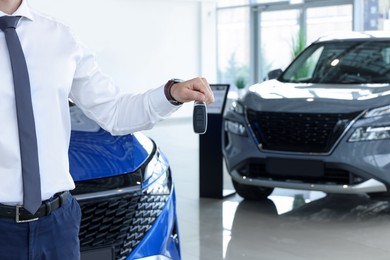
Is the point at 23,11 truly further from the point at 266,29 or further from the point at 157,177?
the point at 266,29

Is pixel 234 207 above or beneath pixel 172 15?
beneath

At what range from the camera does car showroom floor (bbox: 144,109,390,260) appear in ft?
13.4

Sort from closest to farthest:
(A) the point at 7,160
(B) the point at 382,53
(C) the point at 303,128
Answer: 1. (A) the point at 7,160
2. (C) the point at 303,128
3. (B) the point at 382,53

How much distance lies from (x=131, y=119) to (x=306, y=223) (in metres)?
3.23

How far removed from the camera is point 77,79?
69.5 inches

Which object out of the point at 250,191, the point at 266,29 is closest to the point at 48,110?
the point at 250,191

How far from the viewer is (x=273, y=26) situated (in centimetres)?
1459

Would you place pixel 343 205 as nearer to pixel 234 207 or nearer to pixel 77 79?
pixel 234 207

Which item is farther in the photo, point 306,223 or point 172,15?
point 172,15

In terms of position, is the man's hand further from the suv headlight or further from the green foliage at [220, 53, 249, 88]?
the green foliage at [220, 53, 249, 88]

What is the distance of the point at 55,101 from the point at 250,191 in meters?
4.01

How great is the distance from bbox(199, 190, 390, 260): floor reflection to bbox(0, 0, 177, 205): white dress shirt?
235 centimetres

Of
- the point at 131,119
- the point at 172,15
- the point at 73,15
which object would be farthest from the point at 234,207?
the point at 172,15

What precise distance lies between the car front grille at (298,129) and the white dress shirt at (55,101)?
3.02 meters
